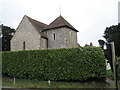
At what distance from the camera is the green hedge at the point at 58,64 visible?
9.65m

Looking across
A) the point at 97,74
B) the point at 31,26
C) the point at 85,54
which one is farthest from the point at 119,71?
the point at 31,26

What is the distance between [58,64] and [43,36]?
11.3 m

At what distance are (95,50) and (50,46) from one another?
13112 mm

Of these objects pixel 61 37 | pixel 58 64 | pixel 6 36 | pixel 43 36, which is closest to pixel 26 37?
pixel 43 36

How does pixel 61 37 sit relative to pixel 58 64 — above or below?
above

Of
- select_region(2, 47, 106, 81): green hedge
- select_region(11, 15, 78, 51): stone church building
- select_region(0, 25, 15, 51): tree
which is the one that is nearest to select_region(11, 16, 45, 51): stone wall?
select_region(11, 15, 78, 51): stone church building

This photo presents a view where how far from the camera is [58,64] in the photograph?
10703 millimetres

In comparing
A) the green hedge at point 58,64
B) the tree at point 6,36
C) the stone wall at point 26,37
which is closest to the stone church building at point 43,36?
the stone wall at point 26,37

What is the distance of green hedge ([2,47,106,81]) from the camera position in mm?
9648

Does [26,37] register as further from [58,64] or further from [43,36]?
[58,64]

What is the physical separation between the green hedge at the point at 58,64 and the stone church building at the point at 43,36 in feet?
26.0

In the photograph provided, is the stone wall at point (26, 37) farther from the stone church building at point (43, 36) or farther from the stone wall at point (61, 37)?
the stone wall at point (61, 37)

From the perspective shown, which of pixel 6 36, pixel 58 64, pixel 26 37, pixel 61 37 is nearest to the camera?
pixel 58 64

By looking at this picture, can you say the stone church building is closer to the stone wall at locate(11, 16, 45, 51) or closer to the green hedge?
the stone wall at locate(11, 16, 45, 51)
